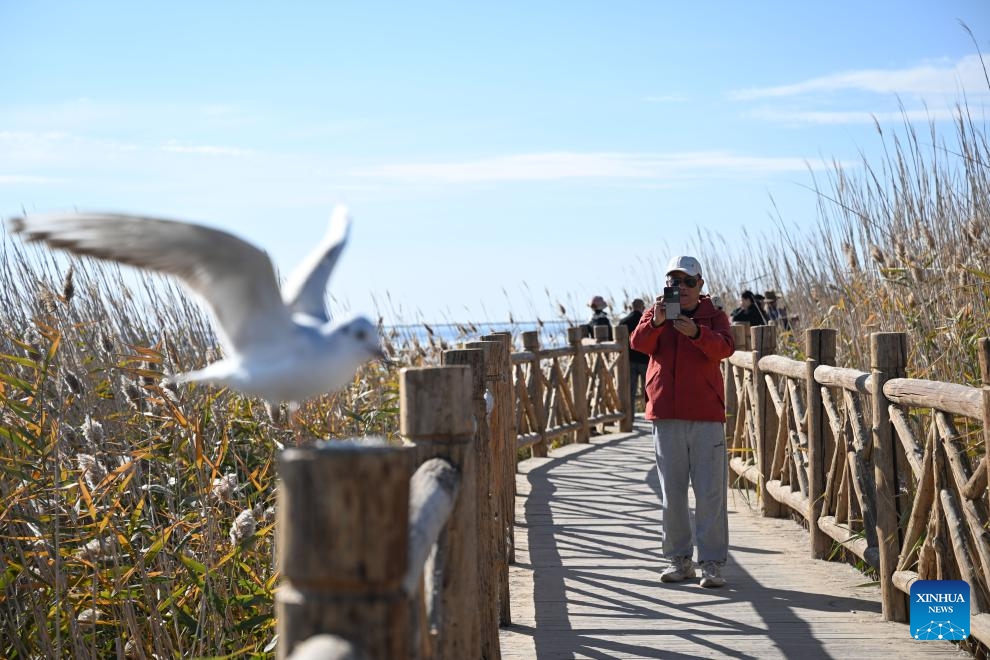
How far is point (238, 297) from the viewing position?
2137 mm

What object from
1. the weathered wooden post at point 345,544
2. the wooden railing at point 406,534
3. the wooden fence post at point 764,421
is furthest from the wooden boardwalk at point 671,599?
the weathered wooden post at point 345,544

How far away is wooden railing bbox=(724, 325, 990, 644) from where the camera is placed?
376 cm

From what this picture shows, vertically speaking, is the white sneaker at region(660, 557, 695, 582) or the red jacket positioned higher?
the red jacket

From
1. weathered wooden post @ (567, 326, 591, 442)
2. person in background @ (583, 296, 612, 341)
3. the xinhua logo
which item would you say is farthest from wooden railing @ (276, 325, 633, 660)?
person in background @ (583, 296, 612, 341)

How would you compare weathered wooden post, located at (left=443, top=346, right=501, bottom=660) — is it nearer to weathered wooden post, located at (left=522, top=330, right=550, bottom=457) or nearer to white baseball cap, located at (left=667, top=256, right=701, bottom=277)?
white baseball cap, located at (left=667, top=256, right=701, bottom=277)

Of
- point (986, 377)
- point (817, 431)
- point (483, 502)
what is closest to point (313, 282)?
point (483, 502)

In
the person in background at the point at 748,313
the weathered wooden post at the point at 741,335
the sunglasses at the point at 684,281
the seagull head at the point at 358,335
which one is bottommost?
the weathered wooden post at the point at 741,335

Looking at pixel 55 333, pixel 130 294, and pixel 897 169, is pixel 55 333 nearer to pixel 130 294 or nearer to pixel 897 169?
pixel 130 294

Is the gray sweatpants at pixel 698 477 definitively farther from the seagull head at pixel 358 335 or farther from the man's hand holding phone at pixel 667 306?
the seagull head at pixel 358 335

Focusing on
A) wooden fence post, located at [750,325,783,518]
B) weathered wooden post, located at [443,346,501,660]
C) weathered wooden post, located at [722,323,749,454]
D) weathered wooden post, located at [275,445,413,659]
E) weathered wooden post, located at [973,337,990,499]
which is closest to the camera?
weathered wooden post, located at [275,445,413,659]

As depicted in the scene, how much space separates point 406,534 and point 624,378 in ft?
37.4

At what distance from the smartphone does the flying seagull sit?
121 inches

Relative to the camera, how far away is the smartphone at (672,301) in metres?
5.05

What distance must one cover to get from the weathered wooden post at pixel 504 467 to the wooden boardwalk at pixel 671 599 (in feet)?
0.43
